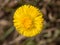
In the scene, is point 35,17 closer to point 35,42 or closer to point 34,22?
point 34,22

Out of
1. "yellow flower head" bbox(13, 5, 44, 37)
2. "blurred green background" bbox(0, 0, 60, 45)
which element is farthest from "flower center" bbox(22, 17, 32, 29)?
"blurred green background" bbox(0, 0, 60, 45)

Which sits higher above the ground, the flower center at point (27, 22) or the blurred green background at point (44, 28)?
the blurred green background at point (44, 28)

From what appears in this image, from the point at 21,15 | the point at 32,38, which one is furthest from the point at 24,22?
the point at 32,38

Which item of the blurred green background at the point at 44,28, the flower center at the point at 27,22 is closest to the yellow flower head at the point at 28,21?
the flower center at the point at 27,22

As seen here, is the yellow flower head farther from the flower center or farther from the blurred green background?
the blurred green background

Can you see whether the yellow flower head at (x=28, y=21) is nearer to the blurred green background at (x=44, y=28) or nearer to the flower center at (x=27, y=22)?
the flower center at (x=27, y=22)

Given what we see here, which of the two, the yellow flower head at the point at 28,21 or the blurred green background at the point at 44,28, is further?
the blurred green background at the point at 44,28
